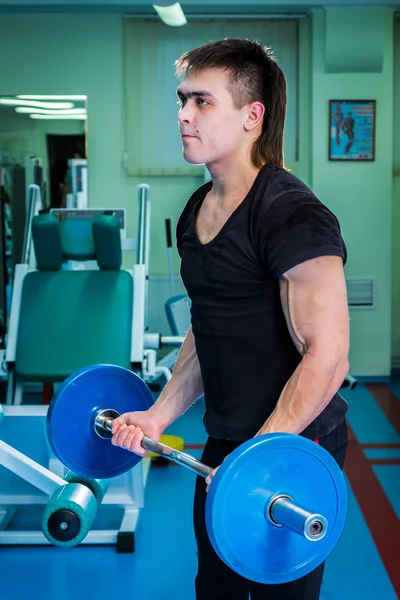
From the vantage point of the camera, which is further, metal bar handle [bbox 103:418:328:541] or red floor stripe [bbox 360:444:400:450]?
red floor stripe [bbox 360:444:400:450]

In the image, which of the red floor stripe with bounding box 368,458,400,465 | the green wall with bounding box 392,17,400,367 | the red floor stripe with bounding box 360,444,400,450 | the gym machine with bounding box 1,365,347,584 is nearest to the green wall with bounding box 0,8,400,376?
the green wall with bounding box 392,17,400,367

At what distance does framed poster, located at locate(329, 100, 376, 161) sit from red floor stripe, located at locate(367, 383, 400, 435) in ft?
5.10

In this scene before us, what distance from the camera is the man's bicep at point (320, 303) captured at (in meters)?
1.10

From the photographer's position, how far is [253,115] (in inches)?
49.8

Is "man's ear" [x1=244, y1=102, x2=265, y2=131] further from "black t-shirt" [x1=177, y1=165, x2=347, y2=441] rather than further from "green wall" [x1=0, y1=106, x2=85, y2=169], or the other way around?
"green wall" [x1=0, y1=106, x2=85, y2=169]

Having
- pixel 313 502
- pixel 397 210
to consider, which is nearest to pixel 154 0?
pixel 397 210

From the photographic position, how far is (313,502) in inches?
42.5

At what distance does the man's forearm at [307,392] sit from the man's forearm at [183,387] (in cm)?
34

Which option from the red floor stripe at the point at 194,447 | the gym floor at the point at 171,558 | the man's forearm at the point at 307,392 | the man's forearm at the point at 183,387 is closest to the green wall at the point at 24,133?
the red floor stripe at the point at 194,447

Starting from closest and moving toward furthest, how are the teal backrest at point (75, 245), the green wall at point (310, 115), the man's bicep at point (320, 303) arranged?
1. the man's bicep at point (320, 303)
2. the teal backrest at point (75, 245)
3. the green wall at point (310, 115)

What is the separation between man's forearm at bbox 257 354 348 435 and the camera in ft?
3.66

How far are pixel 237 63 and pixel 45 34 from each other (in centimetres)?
440

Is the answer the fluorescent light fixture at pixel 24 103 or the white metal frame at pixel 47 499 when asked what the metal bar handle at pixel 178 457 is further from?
the fluorescent light fixture at pixel 24 103

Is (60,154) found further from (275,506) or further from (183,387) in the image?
(275,506)
